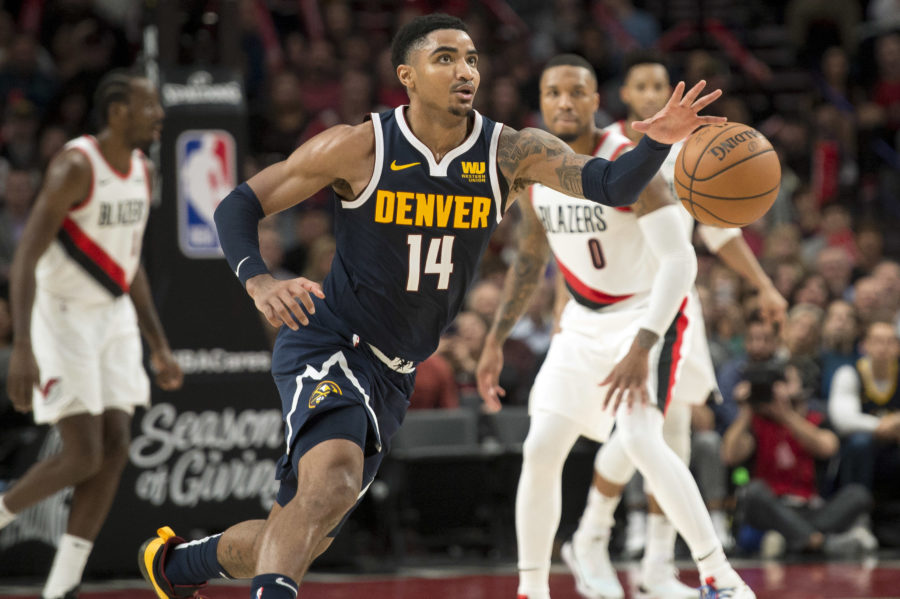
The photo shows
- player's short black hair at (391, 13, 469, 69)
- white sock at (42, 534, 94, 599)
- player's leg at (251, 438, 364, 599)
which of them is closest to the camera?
player's leg at (251, 438, 364, 599)

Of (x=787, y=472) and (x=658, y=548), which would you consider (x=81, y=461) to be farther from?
(x=787, y=472)

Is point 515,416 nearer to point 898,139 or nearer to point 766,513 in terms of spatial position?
point 766,513

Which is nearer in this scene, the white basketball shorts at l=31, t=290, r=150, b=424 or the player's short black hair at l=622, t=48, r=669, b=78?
the white basketball shorts at l=31, t=290, r=150, b=424

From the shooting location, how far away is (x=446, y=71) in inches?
167

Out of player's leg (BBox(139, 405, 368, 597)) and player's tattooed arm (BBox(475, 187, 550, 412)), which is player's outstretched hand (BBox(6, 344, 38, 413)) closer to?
player's leg (BBox(139, 405, 368, 597))

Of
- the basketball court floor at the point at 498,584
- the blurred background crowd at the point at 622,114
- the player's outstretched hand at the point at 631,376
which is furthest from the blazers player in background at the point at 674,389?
the blurred background crowd at the point at 622,114

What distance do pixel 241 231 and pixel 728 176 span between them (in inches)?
69.4

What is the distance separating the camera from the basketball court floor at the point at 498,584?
6.40 metres

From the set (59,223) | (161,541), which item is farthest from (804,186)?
(161,541)

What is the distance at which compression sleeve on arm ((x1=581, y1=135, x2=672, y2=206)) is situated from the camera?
12.5 feet

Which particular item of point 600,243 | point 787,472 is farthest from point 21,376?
point 787,472

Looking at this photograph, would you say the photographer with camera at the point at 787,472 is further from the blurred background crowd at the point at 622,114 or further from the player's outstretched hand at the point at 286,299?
the player's outstretched hand at the point at 286,299

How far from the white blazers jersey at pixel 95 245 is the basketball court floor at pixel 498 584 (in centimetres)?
171

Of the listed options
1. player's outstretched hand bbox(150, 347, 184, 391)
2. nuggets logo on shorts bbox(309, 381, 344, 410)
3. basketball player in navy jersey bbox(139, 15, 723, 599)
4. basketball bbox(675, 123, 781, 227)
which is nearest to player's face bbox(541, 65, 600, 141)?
basketball bbox(675, 123, 781, 227)
